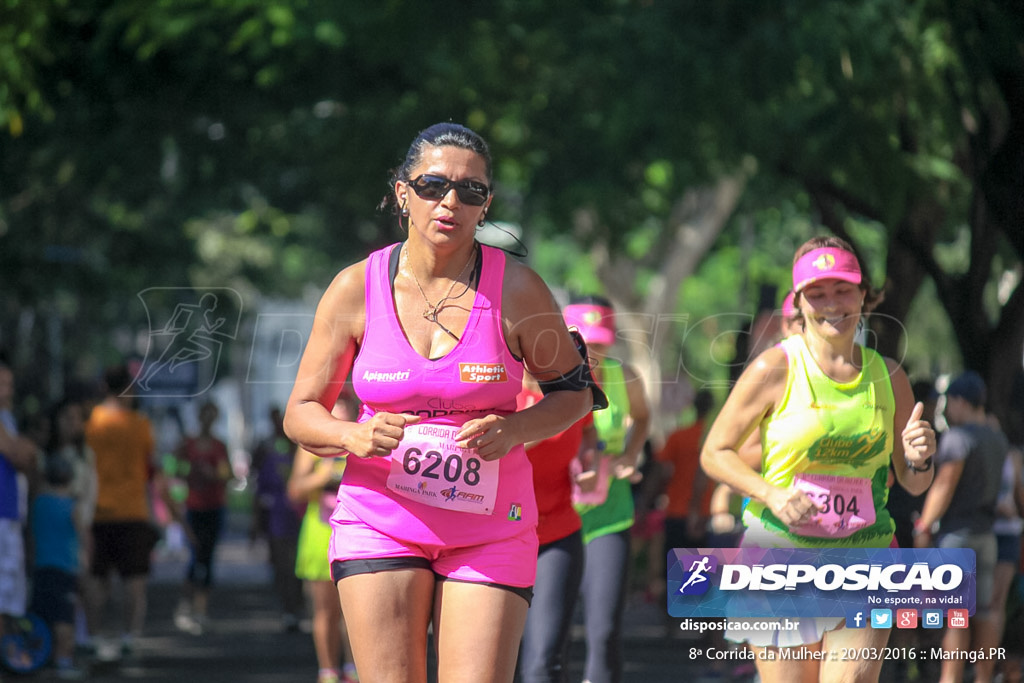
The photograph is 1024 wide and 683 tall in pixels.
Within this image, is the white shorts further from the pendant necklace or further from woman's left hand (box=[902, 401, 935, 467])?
woman's left hand (box=[902, 401, 935, 467])

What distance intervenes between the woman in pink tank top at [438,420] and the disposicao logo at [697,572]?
1376 millimetres

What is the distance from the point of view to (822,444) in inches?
199

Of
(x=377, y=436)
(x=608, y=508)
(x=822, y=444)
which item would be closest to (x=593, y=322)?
(x=608, y=508)

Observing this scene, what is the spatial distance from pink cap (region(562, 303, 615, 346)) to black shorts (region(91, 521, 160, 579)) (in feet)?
16.0

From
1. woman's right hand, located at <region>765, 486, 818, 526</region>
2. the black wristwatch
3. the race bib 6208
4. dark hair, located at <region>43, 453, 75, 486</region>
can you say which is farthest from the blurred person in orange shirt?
the race bib 6208

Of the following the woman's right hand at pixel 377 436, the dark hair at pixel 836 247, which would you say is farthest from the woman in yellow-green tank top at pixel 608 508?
the woman's right hand at pixel 377 436

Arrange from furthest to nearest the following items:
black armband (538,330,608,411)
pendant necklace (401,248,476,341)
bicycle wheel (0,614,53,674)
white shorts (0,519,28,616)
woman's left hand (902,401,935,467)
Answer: bicycle wheel (0,614,53,674)
white shorts (0,519,28,616)
woman's left hand (902,401,935,467)
black armband (538,330,608,411)
pendant necklace (401,248,476,341)

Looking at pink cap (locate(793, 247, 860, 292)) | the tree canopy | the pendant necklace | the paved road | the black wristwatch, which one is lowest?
the paved road

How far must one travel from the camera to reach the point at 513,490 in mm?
4168

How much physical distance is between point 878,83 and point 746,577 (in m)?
6.86

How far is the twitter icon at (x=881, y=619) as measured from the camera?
498 centimetres

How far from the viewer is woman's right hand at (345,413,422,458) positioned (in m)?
3.93

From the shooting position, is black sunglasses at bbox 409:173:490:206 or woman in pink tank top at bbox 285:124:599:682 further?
black sunglasses at bbox 409:173:490:206

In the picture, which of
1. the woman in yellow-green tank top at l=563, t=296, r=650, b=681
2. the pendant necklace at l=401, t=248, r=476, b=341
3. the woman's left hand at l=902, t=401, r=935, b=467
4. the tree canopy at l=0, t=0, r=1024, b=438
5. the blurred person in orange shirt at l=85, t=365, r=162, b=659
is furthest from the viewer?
the blurred person in orange shirt at l=85, t=365, r=162, b=659
